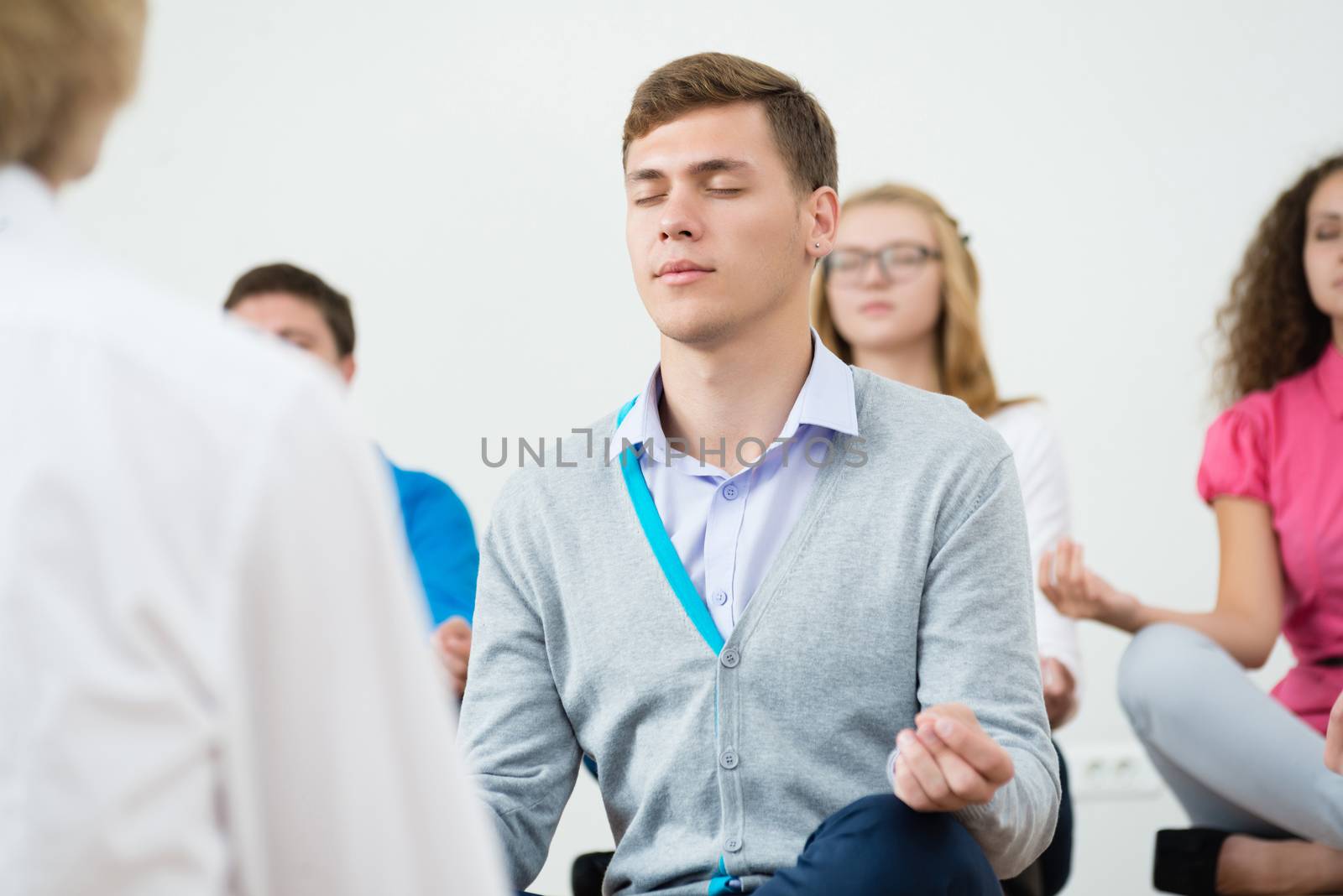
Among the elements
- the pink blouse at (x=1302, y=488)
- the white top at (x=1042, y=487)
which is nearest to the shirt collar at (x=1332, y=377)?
the pink blouse at (x=1302, y=488)

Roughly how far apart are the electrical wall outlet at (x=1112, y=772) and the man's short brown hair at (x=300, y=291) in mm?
1767

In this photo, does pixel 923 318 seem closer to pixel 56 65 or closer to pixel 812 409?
pixel 812 409

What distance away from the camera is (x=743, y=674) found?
1.38 m

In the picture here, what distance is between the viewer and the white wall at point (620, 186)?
121 inches

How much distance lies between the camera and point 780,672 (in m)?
1.38

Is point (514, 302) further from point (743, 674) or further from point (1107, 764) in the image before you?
point (743, 674)

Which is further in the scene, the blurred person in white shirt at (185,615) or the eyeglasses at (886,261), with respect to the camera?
the eyeglasses at (886,261)

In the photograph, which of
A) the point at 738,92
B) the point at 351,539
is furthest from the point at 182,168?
the point at 351,539

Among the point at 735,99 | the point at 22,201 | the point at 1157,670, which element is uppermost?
the point at 735,99

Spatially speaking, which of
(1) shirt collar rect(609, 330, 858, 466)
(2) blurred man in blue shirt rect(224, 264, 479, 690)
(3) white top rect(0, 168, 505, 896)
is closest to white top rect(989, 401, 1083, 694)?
(1) shirt collar rect(609, 330, 858, 466)

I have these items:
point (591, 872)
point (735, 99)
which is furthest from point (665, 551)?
point (735, 99)

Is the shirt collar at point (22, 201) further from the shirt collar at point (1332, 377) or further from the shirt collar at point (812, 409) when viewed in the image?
the shirt collar at point (1332, 377)

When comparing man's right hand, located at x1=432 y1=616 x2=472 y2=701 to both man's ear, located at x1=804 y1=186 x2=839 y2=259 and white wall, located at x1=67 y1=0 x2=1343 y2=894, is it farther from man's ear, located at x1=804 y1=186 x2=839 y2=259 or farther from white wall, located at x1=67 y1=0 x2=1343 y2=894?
white wall, located at x1=67 y1=0 x2=1343 y2=894

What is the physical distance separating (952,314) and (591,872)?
129cm
